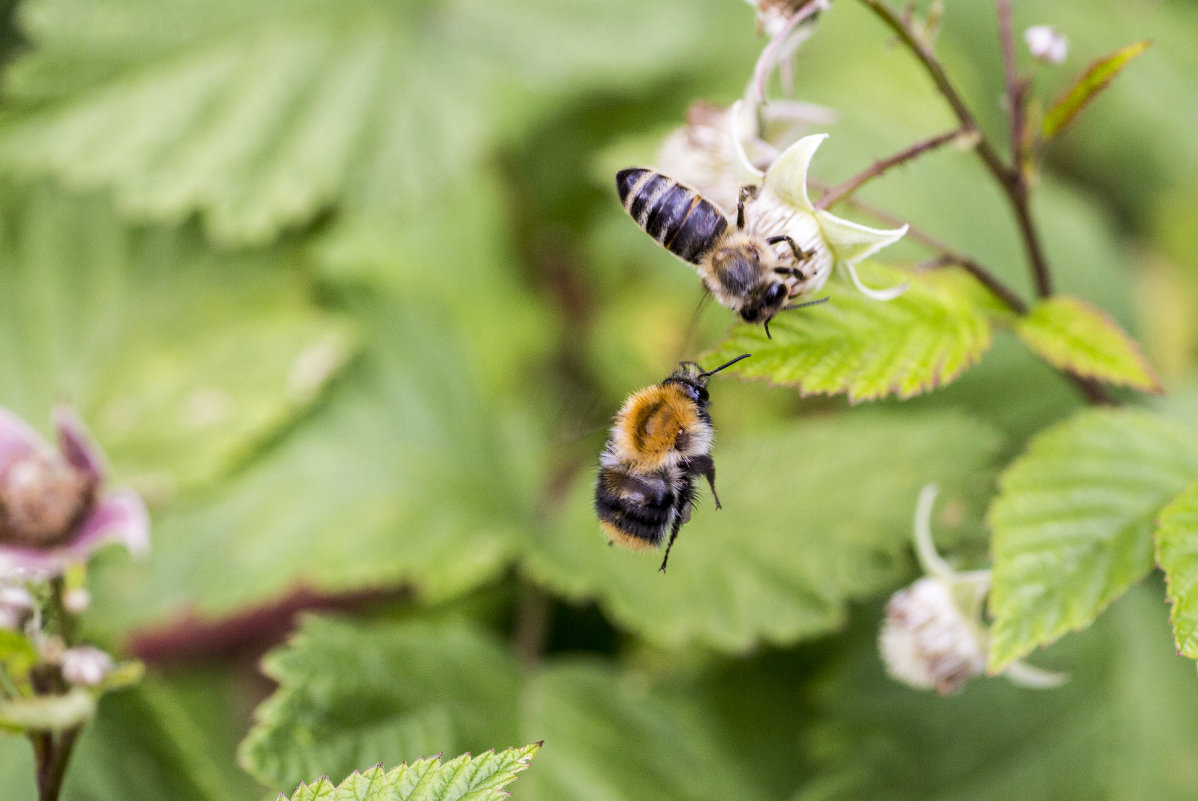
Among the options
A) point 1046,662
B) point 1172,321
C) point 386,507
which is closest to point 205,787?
point 386,507

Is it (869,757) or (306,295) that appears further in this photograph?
(306,295)

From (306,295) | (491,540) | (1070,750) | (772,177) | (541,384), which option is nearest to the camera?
(772,177)

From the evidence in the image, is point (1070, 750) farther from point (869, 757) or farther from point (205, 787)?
point (205, 787)

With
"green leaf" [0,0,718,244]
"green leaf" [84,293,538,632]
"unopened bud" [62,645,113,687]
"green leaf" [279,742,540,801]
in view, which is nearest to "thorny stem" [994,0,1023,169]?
"green leaf" [279,742,540,801]

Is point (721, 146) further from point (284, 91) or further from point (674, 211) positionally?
point (284, 91)

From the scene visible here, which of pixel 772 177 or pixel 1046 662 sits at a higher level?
pixel 772 177

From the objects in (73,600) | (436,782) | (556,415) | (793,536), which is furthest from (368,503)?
(436,782)

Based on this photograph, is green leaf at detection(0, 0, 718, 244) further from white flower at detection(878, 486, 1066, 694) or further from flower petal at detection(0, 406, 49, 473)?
white flower at detection(878, 486, 1066, 694)

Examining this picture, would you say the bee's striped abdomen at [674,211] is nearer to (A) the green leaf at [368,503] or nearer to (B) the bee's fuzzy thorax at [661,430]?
(B) the bee's fuzzy thorax at [661,430]
